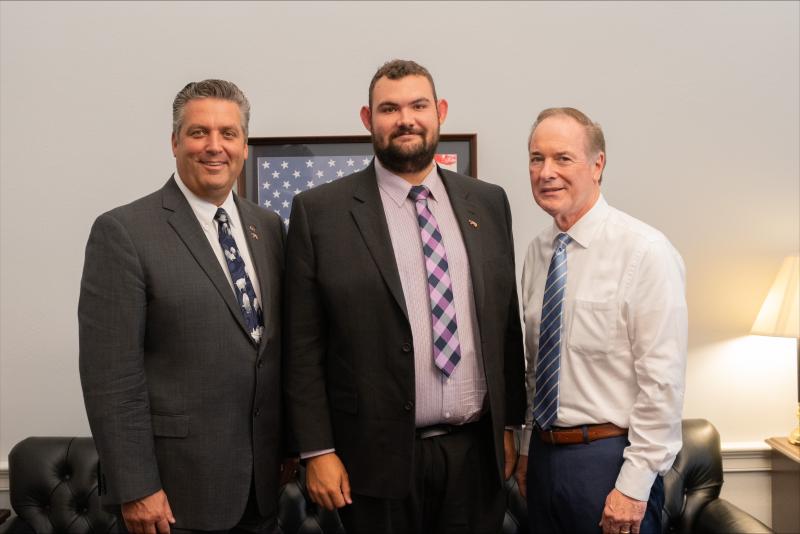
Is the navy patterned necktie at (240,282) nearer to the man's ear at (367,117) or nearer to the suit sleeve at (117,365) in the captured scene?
the suit sleeve at (117,365)

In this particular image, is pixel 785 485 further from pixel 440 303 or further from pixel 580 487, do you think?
pixel 440 303

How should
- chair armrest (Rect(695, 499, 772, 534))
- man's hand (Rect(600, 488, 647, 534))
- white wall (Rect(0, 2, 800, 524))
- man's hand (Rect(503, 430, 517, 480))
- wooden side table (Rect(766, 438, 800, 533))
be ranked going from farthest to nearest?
Answer: white wall (Rect(0, 2, 800, 524)) < wooden side table (Rect(766, 438, 800, 533)) < chair armrest (Rect(695, 499, 772, 534)) < man's hand (Rect(503, 430, 517, 480)) < man's hand (Rect(600, 488, 647, 534))

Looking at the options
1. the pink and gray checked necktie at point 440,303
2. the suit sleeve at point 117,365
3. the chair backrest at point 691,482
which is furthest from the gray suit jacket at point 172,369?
the chair backrest at point 691,482

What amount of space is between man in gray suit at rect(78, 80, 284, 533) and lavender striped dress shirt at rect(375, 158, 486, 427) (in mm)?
366

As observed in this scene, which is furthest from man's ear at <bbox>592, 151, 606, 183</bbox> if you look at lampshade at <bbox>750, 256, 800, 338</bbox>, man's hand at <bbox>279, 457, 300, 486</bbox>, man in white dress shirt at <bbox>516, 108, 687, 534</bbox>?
lampshade at <bbox>750, 256, 800, 338</bbox>

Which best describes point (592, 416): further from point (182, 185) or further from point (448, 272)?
point (182, 185)

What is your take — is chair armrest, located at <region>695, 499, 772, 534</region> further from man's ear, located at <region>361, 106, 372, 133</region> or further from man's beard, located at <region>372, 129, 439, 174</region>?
man's ear, located at <region>361, 106, 372, 133</region>

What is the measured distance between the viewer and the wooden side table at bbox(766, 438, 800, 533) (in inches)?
108

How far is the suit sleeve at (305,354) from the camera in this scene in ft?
5.81

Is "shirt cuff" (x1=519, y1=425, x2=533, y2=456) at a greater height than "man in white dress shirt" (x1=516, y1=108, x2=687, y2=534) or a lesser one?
lesser

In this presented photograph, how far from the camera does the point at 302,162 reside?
9.32 ft

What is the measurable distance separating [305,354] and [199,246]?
38cm

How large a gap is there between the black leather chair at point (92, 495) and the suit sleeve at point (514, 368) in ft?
2.88

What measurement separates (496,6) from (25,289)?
7.39ft
